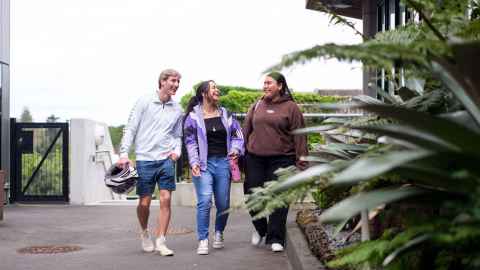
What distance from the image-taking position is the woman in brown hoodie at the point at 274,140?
22.7 ft

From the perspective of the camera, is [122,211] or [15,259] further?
[122,211]

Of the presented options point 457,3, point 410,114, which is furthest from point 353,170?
point 457,3

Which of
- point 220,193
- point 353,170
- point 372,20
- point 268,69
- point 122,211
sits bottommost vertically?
point 122,211

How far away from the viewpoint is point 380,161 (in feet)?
6.75

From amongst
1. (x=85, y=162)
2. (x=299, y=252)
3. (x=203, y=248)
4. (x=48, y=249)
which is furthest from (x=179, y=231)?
(x=85, y=162)

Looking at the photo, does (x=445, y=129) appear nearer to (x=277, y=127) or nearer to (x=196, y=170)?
(x=277, y=127)

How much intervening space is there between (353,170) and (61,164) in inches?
507

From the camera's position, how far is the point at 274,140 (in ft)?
22.7

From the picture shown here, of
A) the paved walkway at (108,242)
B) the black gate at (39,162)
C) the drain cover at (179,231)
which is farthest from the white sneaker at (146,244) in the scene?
the black gate at (39,162)

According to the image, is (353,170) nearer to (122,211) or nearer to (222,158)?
(222,158)

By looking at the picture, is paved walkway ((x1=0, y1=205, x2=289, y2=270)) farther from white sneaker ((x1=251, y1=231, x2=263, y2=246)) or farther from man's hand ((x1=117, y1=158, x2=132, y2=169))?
man's hand ((x1=117, y1=158, x2=132, y2=169))

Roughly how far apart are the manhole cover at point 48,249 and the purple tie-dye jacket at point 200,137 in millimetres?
1871

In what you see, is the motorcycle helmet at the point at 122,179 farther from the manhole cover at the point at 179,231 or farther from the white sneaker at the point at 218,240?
the manhole cover at the point at 179,231

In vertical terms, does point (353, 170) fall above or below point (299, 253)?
above
